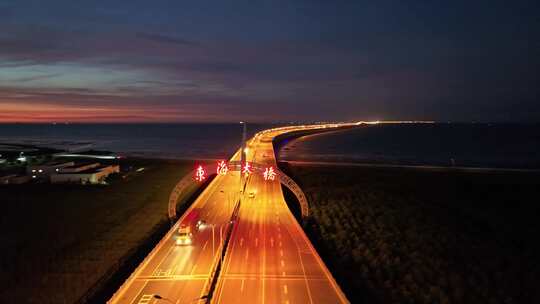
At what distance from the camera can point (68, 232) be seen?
118ft

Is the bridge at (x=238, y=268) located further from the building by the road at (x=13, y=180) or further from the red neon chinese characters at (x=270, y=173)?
the building by the road at (x=13, y=180)

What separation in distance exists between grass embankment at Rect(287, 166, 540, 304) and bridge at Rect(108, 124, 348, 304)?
7.79 feet

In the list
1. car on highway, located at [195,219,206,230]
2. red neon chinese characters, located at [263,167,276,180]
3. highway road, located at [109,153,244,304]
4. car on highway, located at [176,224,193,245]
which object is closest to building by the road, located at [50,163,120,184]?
highway road, located at [109,153,244,304]

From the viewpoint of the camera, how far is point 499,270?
27.1 m

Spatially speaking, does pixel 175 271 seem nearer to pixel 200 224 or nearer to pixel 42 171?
pixel 200 224

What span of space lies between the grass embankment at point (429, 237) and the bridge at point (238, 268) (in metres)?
2.37

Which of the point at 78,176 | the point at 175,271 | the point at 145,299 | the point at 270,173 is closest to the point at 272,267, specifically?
the point at 175,271

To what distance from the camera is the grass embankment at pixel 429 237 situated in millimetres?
24094

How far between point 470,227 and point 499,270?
11.2 metres

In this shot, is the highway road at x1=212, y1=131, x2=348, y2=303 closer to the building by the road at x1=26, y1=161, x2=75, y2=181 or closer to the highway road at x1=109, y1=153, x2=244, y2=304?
the highway road at x1=109, y1=153, x2=244, y2=304

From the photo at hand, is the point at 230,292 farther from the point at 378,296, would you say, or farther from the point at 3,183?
the point at 3,183

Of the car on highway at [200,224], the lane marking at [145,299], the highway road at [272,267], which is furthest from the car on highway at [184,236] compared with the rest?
the lane marking at [145,299]

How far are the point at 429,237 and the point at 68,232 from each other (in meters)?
34.0

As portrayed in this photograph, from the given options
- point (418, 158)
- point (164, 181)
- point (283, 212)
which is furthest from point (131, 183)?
point (418, 158)
